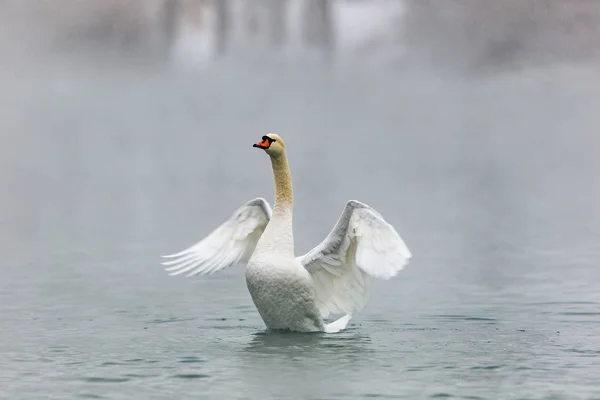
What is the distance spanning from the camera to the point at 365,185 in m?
50.5

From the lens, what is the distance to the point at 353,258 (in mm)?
13898

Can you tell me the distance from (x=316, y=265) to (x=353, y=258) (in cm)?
38

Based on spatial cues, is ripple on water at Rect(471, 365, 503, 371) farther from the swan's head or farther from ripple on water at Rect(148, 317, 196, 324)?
ripple on water at Rect(148, 317, 196, 324)

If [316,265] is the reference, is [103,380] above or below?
below

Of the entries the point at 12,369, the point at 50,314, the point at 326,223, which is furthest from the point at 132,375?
the point at 326,223

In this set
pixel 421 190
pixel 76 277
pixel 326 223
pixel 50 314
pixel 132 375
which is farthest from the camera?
pixel 421 190

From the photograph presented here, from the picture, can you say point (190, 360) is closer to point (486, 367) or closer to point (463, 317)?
point (486, 367)

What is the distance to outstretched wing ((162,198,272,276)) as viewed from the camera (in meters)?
14.9

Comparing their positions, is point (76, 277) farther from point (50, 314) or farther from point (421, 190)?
point (421, 190)

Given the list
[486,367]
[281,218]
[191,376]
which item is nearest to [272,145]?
[281,218]

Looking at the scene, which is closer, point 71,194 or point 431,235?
point 431,235

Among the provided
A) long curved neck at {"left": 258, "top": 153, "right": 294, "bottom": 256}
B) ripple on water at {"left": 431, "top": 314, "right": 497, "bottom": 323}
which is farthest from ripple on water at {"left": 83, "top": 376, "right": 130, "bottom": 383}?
ripple on water at {"left": 431, "top": 314, "right": 497, "bottom": 323}

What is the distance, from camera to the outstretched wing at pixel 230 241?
1488 centimetres

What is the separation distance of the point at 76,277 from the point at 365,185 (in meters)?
31.5
